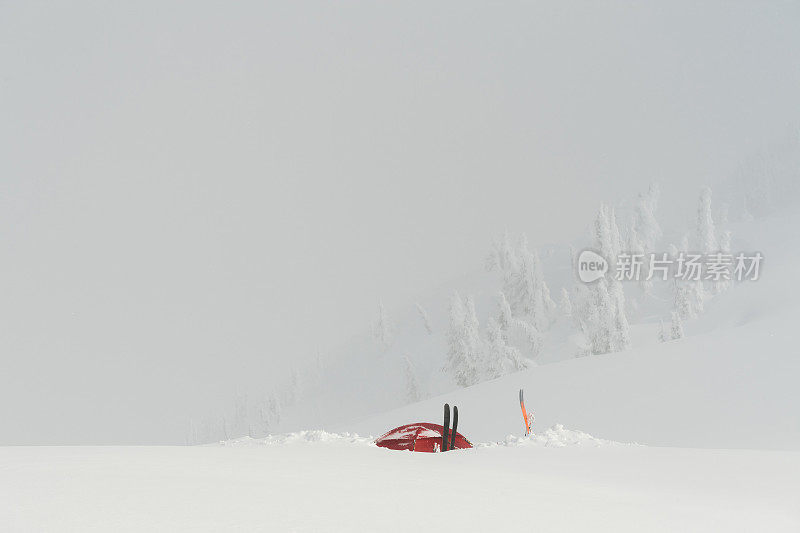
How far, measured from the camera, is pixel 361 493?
4.54m

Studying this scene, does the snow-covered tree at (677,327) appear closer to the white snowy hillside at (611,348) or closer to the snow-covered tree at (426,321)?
the white snowy hillside at (611,348)

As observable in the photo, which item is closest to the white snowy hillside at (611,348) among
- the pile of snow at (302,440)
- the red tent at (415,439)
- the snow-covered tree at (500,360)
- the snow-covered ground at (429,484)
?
the snow-covered tree at (500,360)

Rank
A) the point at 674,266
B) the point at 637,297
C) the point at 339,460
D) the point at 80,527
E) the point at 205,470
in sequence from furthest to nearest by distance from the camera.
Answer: the point at 637,297 < the point at 674,266 < the point at 339,460 < the point at 205,470 < the point at 80,527

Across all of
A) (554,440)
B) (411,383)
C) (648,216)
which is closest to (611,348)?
(411,383)

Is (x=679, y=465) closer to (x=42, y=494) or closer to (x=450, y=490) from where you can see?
(x=450, y=490)

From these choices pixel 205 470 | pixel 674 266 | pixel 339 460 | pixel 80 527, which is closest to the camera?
pixel 80 527

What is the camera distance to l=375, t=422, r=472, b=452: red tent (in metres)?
10.1

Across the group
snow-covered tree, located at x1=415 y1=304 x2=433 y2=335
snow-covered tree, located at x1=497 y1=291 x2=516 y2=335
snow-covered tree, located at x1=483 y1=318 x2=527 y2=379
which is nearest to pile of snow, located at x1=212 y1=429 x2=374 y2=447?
snow-covered tree, located at x1=483 y1=318 x2=527 y2=379

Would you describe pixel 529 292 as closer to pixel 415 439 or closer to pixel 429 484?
pixel 415 439

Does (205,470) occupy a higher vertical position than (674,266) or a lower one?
lower

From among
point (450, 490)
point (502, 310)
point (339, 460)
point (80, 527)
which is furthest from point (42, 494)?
point (502, 310)

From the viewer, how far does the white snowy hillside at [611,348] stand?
714 inches

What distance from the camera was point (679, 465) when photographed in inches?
347

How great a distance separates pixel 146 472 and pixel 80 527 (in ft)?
5.36
